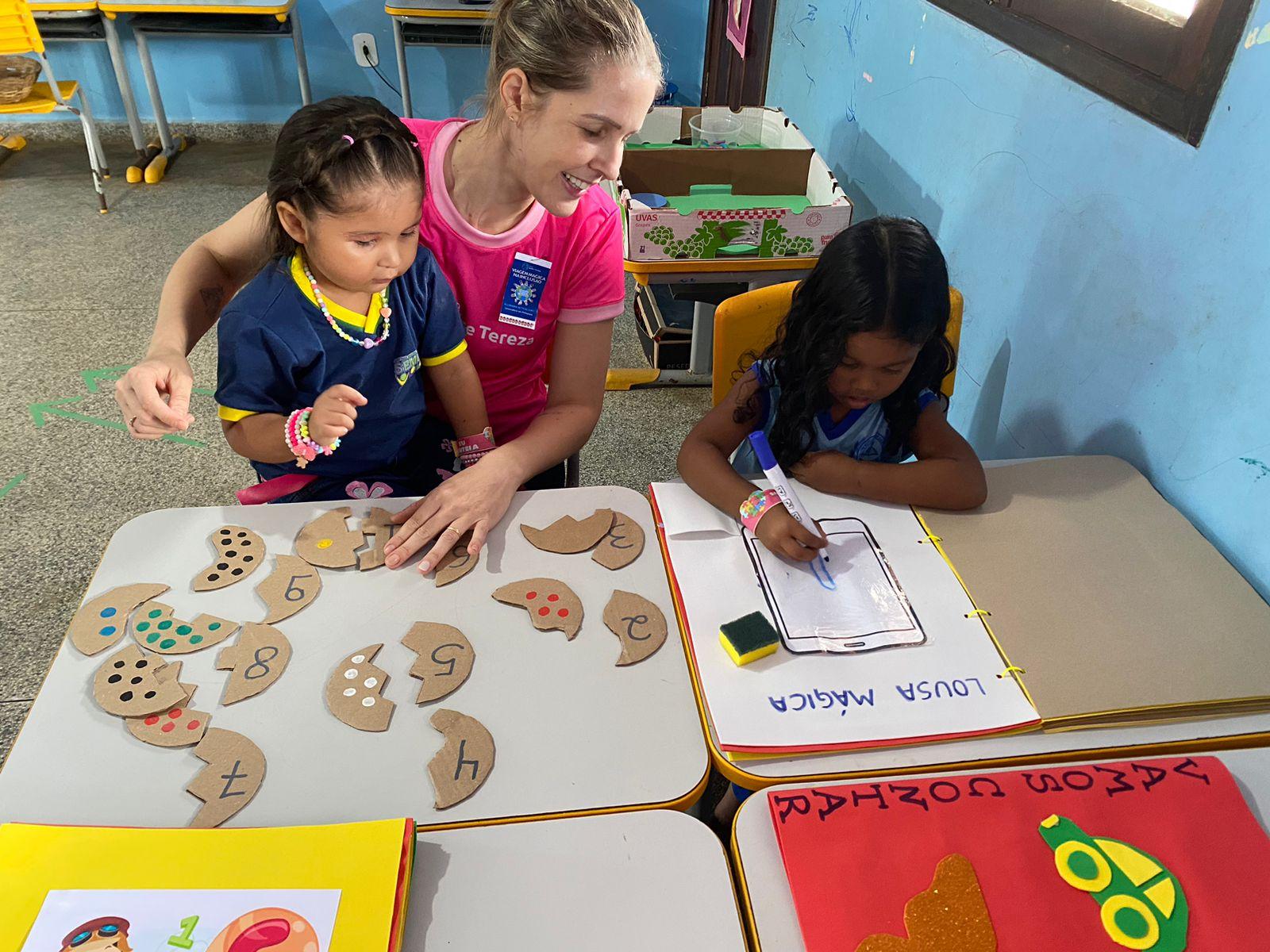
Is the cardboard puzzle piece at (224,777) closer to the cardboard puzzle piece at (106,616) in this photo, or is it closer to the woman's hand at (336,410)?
the cardboard puzzle piece at (106,616)

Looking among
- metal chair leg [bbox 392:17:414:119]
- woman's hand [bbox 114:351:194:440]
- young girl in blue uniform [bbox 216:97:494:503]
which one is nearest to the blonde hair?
young girl in blue uniform [bbox 216:97:494:503]

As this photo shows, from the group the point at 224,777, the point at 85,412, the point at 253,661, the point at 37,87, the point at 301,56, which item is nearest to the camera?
the point at 224,777

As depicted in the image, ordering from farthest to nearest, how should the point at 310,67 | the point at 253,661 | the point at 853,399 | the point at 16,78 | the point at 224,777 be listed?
the point at 310,67 < the point at 16,78 < the point at 853,399 < the point at 253,661 < the point at 224,777

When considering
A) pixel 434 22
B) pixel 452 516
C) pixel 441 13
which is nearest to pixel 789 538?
pixel 452 516

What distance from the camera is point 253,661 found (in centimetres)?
85

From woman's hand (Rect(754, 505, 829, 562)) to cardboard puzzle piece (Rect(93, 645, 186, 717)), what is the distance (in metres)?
0.63

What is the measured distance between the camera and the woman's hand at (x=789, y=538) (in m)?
0.97

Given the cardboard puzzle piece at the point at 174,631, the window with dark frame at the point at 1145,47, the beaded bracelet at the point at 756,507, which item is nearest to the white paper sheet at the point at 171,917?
the cardboard puzzle piece at the point at 174,631

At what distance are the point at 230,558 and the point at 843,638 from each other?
68cm

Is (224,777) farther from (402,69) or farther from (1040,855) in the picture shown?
(402,69)

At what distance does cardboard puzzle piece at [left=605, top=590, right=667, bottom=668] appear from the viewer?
0.87 meters

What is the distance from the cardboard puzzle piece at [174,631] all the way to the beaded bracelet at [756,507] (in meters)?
0.57

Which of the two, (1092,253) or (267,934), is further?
(1092,253)

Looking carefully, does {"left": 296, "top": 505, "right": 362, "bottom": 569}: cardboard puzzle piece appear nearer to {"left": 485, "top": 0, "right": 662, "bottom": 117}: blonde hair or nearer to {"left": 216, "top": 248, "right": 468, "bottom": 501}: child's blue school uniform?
{"left": 216, "top": 248, "right": 468, "bottom": 501}: child's blue school uniform
